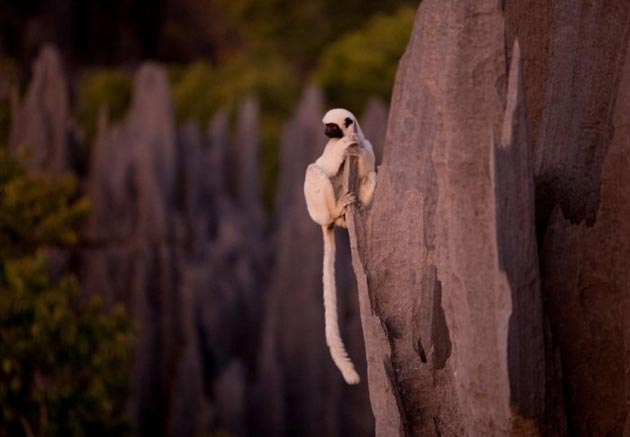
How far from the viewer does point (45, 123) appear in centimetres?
1355

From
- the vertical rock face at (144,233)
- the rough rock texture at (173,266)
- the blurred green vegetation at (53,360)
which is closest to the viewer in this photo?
the blurred green vegetation at (53,360)

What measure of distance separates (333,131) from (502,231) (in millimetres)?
776

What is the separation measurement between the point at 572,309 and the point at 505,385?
398 millimetres

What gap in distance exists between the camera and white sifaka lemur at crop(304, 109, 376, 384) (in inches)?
135

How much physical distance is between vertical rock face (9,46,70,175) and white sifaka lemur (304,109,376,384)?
10.3 meters

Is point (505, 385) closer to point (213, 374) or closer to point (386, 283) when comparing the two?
point (386, 283)

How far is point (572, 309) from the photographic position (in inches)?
124

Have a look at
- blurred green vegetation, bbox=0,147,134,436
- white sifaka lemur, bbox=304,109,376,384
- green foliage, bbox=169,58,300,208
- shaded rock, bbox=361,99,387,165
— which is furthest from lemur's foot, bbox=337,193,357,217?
green foliage, bbox=169,58,300,208

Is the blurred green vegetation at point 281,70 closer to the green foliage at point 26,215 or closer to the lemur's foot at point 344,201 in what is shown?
the green foliage at point 26,215

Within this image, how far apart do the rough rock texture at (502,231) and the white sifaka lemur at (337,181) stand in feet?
0.28

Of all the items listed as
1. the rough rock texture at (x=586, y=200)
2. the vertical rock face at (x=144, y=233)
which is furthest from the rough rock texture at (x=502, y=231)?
the vertical rock face at (x=144, y=233)

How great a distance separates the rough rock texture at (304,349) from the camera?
1160 cm

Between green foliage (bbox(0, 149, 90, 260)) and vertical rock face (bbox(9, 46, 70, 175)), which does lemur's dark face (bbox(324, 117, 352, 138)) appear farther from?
vertical rock face (bbox(9, 46, 70, 175))

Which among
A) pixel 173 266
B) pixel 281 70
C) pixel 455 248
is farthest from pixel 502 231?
pixel 281 70
